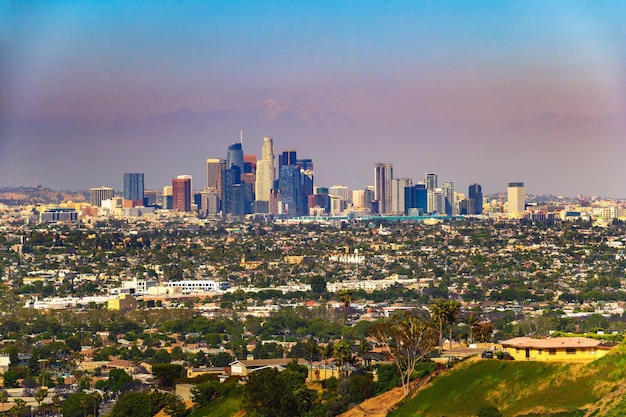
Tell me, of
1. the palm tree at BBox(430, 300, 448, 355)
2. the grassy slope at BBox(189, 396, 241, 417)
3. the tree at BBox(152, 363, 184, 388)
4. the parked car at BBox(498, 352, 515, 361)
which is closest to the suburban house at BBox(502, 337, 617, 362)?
the parked car at BBox(498, 352, 515, 361)

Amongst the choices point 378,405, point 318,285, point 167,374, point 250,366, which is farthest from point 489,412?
point 318,285

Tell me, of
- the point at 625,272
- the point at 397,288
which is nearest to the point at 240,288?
the point at 397,288

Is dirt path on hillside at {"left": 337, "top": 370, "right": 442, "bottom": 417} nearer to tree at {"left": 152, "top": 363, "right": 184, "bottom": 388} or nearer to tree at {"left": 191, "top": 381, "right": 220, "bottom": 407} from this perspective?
tree at {"left": 191, "top": 381, "right": 220, "bottom": 407}

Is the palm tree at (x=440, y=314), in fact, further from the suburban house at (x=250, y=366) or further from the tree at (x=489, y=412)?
the tree at (x=489, y=412)

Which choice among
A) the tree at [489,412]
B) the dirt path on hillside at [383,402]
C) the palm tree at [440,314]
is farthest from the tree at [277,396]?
the tree at [489,412]

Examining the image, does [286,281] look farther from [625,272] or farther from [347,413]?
[347,413]
